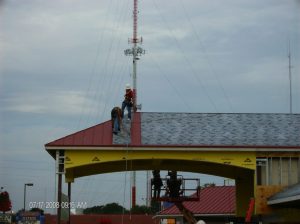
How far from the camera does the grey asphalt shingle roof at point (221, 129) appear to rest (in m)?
26.7

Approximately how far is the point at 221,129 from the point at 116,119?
14.3ft

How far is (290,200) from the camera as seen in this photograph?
22672 millimetres

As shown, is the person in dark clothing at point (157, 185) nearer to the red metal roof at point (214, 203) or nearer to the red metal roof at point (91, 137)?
the red metal roof at point (91, 137)

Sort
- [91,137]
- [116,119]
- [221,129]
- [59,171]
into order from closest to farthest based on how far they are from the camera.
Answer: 1. [59,171]
2. [91,137]
3. [116,119]
4. [221,129]

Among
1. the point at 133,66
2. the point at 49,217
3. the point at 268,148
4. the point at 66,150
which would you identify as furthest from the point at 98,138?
the point at 49,217

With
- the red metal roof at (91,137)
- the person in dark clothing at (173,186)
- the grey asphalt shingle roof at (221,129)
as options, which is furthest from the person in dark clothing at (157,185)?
the red metal roof at (91,137)

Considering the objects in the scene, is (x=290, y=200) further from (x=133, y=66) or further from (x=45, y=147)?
(x=133, y=66)

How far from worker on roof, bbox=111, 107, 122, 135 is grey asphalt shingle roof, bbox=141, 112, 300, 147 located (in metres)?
0.99

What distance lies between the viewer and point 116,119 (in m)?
27.0

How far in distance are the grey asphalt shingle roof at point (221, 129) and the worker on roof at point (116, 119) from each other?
99 centimetres

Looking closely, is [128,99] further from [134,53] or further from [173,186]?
[134,53]

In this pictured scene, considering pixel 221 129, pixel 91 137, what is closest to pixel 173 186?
pixel 221 129

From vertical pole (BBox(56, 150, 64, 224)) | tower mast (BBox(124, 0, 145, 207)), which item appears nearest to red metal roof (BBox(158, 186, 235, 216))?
tower mast (BBox(124, 0, 145, 207))

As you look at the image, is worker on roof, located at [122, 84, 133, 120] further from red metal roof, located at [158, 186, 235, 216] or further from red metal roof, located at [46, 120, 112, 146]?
red metal roof, located at [158, 186, 235, 216]
